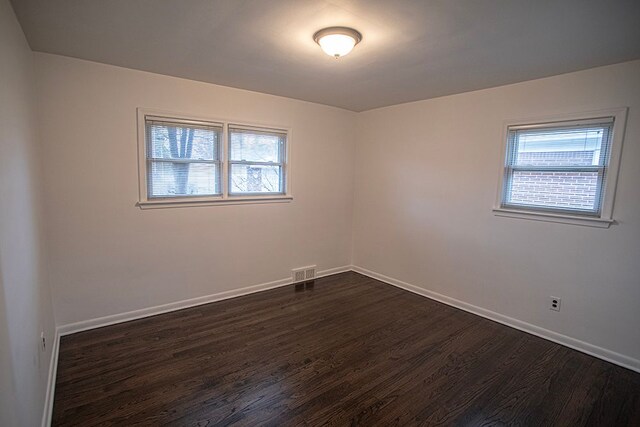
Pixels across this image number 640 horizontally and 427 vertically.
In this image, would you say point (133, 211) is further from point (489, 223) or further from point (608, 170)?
point (608, 170)

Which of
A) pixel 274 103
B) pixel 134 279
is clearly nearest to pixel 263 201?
pixel 274 103

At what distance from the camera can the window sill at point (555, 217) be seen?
8.99 ft

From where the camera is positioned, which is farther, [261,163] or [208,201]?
[261,163]

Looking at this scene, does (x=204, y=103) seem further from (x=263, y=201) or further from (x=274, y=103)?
(x=263, y=201)

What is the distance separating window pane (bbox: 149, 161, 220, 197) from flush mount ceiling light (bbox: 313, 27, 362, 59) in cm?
197

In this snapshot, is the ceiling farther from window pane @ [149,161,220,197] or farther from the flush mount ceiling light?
window pane @ [149,161,220,197]

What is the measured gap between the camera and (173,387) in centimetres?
228

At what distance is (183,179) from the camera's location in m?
3.45

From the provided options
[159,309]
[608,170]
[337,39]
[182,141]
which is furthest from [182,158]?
[608,170]

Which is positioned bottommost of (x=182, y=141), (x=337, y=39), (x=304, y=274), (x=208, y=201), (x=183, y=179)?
(x=304, y=274)

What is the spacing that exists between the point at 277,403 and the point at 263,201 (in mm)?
2397

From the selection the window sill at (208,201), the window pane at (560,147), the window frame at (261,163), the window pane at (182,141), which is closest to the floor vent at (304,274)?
the window sill at (208,201)

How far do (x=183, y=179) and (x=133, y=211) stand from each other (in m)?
0.58

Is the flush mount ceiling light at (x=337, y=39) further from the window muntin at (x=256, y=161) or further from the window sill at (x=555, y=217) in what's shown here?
the window sill at (x=555, y=217)
